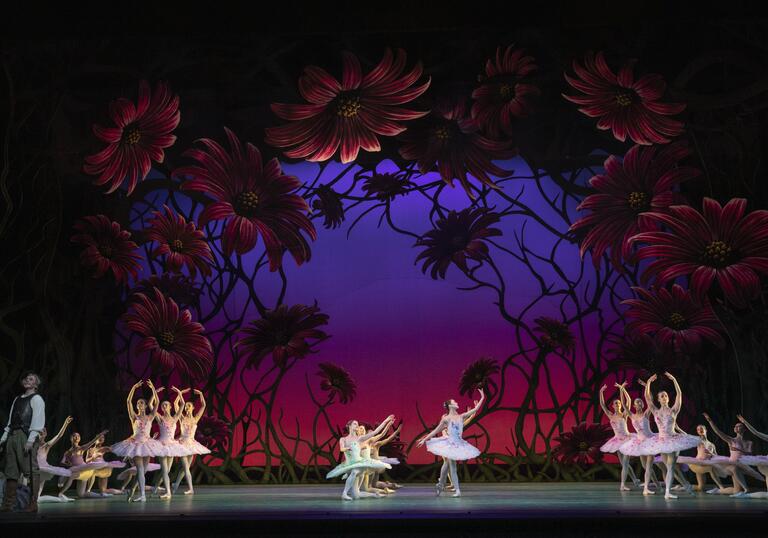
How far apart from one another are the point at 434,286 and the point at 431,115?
2.08 metres

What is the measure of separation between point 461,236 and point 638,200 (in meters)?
2.10

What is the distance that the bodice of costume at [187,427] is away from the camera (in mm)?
9344

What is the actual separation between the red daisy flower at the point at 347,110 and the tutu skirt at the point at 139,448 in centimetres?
355

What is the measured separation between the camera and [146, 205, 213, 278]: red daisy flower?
10.9m

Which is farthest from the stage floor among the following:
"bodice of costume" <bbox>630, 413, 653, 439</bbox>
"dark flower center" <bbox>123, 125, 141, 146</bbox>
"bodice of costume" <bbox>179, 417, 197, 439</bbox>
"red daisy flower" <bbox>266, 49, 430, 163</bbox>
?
"dark flower center" <bbox>123, 125, 141, 146</bbox>

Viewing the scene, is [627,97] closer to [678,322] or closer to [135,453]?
[678,322]

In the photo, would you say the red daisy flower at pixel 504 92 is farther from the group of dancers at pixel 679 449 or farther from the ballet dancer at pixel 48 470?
the ballet dancer at pixel 48 470

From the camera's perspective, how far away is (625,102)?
10188mm

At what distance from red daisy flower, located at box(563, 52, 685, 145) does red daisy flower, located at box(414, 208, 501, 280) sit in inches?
69.3

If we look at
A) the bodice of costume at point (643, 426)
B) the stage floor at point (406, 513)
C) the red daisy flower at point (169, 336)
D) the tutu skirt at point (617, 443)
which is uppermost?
the red daisy flower at point (169, 336)

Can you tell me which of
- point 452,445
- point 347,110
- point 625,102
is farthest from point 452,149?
point 452,445

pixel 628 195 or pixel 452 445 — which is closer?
pixel 452 445

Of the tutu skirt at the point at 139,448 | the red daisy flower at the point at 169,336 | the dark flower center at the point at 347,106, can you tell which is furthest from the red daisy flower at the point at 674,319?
the tutu skirt at the point at 139,448

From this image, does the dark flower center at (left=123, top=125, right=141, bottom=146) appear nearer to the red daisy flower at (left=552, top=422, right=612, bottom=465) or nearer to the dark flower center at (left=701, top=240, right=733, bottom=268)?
the red daisy flower at (left=552, top=422, right=612, bottom=465)
